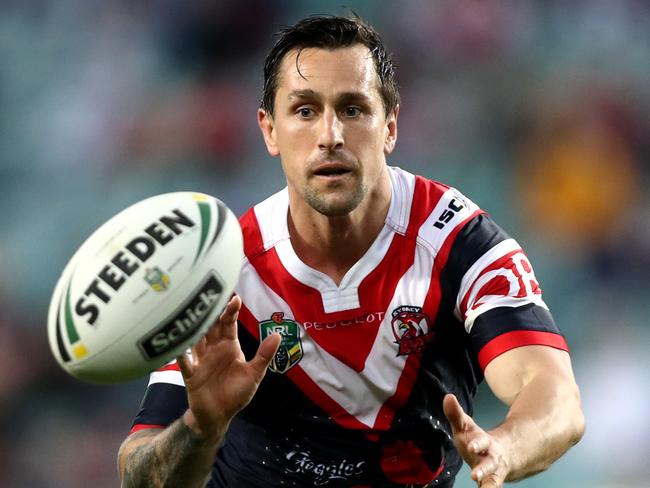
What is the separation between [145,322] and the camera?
9.95 feet

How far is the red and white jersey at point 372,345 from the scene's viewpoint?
3721 mm

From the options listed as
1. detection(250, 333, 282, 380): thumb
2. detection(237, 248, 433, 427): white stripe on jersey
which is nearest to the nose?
detection(237, 248, 433, 427): white stripe on jersey

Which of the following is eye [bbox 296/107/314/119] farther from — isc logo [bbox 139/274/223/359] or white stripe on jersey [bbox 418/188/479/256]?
isc logo [bbox 139/274/223/359]

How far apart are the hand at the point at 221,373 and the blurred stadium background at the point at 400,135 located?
3.69 metres

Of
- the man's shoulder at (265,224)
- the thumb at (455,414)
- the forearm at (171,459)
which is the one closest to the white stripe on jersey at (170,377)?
the forearm at (171,459)

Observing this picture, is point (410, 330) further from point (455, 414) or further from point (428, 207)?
point (455, 414)

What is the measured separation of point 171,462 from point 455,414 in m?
1.25

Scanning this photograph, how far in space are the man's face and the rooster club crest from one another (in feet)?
1.43

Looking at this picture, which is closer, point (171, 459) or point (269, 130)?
point (171, 459)

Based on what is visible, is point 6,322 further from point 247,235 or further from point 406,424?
point 406,424

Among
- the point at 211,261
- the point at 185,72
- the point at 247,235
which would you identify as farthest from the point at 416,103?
the point at 211,261

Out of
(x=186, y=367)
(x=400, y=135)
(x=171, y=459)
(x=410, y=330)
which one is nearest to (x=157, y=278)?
(x=186, y=367)

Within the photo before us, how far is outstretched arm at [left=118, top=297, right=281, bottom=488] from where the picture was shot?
3207 mm

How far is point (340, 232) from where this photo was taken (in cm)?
386
